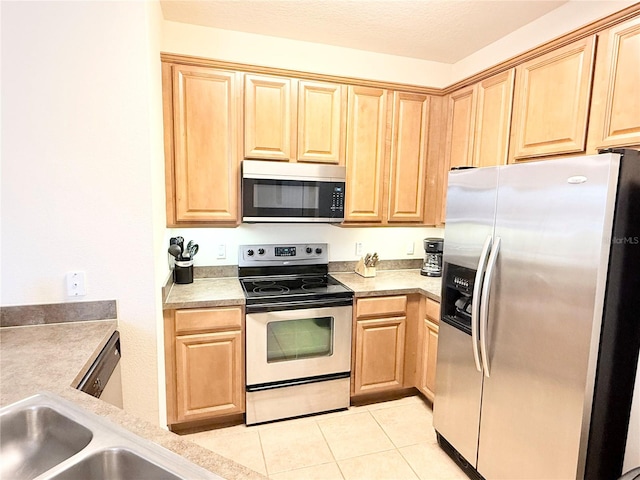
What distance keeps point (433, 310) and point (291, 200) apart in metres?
1.23

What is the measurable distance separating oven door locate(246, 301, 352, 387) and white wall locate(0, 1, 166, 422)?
826 mm

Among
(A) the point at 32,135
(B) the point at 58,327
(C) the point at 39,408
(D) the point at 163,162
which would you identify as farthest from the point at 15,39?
(C) the point at 39,408

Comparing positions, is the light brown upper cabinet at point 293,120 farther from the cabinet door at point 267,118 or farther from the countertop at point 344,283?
the countertop at point 344,283

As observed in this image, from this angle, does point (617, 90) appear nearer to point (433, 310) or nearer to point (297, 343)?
point (433, 310)

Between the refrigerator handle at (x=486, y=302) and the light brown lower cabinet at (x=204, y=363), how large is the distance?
1380 mm

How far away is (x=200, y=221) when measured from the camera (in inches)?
93.8

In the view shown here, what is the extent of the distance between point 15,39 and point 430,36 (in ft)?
7.46

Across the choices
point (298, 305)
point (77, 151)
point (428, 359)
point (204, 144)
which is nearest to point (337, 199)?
point (298, 305)

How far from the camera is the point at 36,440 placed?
3.17 feet

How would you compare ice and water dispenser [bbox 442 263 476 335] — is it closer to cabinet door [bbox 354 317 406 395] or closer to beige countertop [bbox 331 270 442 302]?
beige countertop [bbox 331 270 442 302]

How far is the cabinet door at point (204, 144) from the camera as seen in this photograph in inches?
88.7

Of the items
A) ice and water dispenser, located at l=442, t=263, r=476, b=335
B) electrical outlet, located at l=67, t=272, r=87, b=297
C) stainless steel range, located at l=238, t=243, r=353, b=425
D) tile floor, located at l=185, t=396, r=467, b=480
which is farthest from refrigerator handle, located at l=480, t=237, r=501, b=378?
electrical outlet, located at l=67, t=272, r=87, b=297

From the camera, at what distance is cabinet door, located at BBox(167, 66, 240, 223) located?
2252 millimetres
